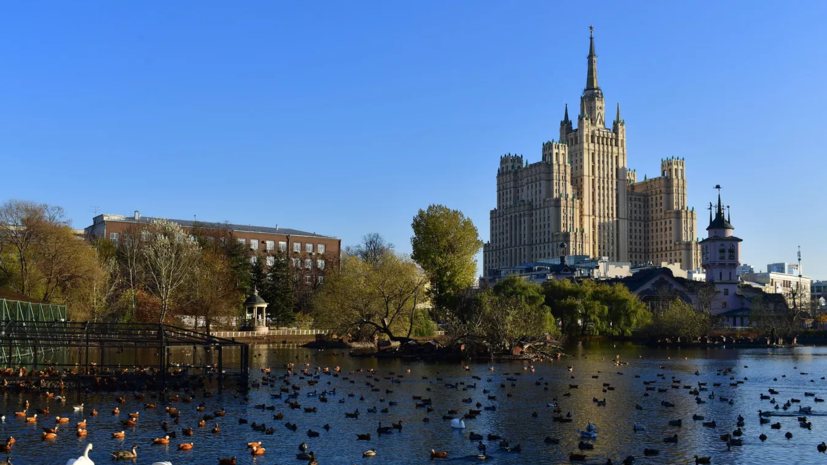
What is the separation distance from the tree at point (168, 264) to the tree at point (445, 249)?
23.7 meters

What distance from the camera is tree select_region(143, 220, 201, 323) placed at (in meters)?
81.7

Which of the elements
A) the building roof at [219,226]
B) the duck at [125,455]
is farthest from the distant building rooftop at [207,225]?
the duck at [125,455]

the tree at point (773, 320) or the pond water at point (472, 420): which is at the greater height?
the tree at point (773, 320)

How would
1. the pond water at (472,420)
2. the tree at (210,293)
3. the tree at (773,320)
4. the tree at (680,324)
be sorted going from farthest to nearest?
the tree at (773,320) < the tree at (680,324) < the tree at (210,293) < the pond water at (472,420)

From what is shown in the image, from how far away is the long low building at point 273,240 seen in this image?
403 feet

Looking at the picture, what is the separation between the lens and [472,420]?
33312mm

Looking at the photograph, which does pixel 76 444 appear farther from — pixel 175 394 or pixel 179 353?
pixel 179 353

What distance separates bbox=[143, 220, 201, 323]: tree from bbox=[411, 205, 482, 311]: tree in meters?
23.7

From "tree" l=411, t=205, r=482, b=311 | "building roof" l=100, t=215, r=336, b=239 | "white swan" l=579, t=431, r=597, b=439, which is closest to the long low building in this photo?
"building roof" l=100, t=215, r=336, b=239

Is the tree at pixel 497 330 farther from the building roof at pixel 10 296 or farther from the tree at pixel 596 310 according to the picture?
the building roof at pixel 10 296

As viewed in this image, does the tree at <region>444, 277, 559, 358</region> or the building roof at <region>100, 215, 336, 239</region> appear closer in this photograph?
the tree at <region>444, 277, 559, 358</region>

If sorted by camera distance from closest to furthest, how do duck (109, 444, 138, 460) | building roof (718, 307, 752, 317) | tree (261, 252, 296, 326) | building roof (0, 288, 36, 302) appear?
duck (109, 444, 138, 460) < building roof (0, 288, 36, 302) < tree (261, 252, 296, 326) < building roof (718, 307, 752, 317)

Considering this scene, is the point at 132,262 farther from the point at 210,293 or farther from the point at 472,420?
the point at 472,420

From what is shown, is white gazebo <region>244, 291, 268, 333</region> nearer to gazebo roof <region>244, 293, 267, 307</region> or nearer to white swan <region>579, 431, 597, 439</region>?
gazebo roof <region>244, 293, 267, 307</region>
